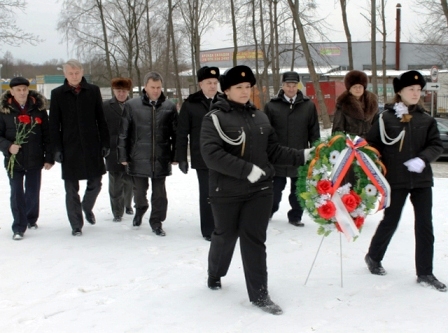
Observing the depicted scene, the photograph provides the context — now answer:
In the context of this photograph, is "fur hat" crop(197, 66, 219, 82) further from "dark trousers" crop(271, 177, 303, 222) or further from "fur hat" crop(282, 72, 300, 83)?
"dark trousers" crop(271, 177, 303, 222)

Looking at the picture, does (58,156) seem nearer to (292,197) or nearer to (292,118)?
(292,118)

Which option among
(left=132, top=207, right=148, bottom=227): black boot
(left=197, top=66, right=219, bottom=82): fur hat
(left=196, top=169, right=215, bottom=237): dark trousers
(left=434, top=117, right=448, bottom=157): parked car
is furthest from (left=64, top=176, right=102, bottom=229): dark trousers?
(left=434, top=117, right=448, bottom=157): parked car

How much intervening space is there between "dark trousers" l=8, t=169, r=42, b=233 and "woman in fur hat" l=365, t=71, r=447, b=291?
412cm

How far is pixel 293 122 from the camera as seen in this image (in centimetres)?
671

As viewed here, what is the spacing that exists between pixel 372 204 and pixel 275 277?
1.11 m

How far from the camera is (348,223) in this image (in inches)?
182

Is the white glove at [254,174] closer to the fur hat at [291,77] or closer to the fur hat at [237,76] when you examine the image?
the fur hat at [237,76]

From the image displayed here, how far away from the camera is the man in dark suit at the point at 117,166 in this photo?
297 inches

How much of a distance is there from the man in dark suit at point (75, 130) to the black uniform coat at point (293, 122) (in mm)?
2135

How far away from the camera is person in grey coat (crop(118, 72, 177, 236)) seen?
6523 mm

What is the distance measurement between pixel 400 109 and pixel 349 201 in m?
0.93

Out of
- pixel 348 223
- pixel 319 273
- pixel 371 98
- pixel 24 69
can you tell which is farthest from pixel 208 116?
pixel 24 69

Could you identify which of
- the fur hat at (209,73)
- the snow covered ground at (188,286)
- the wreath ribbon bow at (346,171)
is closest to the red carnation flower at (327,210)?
the wreath ribbon bow at (346,171)

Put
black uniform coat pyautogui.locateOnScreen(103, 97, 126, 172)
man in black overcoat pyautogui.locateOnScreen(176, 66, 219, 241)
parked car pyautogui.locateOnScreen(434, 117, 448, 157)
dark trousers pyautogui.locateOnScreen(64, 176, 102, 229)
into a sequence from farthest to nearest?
parked car pyautogui.locateOnScreen(434, 117, 448, 157), black uniform coat pyautogui.locateOnScreen(103, 97, 126, 172), dark trousers pyautogui.locateOnScreen(64, 176, 102, 229), man in black overcoat pyautogui.locateOnScreen(176, 66, 219, 241)
